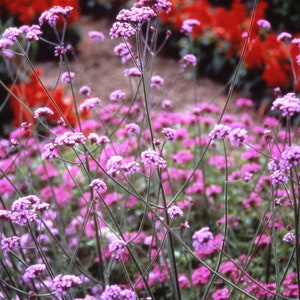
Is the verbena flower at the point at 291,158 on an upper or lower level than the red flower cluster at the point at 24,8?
upper

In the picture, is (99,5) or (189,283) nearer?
(189,283)

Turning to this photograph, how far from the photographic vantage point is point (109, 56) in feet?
29.5

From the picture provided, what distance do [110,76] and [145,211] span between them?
6091mm

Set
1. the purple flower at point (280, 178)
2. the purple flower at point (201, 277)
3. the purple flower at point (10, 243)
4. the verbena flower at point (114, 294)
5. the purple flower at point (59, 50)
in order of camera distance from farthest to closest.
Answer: the purple flower at point (201, 277), the purple flower at point (59, 50), the purple flower at point (10, 243), the purple flower at point (280, 178), the verbena flower at point (114, 294)

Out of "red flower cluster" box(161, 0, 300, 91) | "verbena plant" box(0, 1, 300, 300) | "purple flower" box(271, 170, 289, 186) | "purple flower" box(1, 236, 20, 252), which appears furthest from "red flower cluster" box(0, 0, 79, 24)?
"purple flower" box(271, 170, 289, 186)

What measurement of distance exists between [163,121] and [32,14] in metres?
5.00

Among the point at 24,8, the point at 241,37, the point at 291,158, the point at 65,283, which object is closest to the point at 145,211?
the point at 65,283

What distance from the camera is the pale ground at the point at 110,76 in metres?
7.27

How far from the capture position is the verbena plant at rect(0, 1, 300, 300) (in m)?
1.96

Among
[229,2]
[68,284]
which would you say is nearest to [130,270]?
[68,284]

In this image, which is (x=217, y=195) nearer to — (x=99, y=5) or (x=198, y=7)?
(x=198, y=7)

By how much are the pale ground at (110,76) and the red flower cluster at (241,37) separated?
546 mm

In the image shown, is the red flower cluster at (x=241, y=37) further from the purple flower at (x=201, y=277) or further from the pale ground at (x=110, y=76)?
the purple flower at (x=201, y=277)

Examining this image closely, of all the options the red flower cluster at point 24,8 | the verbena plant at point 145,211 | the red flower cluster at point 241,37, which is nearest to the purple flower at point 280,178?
the verbena plant at point 145,211
